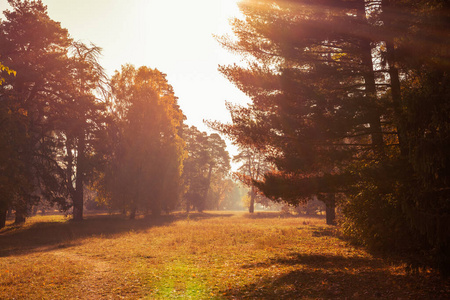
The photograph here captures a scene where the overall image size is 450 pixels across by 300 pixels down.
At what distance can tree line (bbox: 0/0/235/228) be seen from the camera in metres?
Result: 20.7

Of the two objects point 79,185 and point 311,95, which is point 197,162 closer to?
point 79,185

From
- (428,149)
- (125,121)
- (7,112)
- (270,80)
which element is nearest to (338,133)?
(270,80)

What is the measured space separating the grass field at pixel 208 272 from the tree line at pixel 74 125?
7383mm

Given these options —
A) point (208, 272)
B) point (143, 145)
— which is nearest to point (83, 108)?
point (143, 145)

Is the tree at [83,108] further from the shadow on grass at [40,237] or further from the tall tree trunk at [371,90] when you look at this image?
the tall tree trunk at [371,90]

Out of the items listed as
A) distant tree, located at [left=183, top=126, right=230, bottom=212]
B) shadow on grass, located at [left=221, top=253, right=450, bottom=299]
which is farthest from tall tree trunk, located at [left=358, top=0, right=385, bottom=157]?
distant tree, located at [left=183, top=126, right=230, bottom=212]

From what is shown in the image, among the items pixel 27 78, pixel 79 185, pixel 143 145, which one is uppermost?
pixel 27 78

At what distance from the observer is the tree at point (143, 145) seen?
27.6 meters

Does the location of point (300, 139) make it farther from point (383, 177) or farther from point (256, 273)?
point (256, 273)

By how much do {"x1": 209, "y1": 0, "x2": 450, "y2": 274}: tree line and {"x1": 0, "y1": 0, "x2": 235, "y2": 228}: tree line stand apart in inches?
555

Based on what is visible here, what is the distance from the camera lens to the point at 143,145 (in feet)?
93.6

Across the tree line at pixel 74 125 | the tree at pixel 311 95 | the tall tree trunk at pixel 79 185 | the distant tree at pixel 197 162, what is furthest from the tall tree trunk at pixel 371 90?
the distant tree at pixel 197 162

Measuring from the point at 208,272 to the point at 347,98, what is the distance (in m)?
8.14

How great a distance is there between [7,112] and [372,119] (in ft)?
68.0
